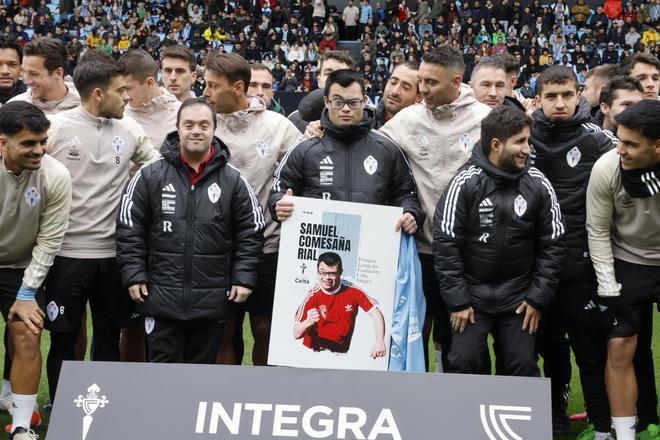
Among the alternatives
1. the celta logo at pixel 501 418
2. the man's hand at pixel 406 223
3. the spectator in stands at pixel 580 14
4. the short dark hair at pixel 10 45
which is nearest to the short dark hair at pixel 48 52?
the short dark hair at pixel 10 45

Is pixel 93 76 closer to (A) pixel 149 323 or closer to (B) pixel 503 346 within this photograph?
(A) pixel 149 323

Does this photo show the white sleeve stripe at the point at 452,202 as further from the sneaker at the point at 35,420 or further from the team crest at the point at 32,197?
the sneaker at the point at 35,420

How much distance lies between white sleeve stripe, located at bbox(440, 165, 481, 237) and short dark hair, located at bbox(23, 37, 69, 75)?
2776 millimetres

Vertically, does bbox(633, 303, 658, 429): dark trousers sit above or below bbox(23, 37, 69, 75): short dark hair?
below

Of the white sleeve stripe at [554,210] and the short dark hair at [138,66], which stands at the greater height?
the short dark hair at [138,66]

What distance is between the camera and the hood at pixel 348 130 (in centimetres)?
568

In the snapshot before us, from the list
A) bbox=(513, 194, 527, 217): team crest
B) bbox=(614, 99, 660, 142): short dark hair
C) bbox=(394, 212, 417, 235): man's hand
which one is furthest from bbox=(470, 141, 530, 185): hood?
bbox=(614, 99, 660, 142): short dark hair

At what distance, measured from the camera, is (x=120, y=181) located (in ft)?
19.5

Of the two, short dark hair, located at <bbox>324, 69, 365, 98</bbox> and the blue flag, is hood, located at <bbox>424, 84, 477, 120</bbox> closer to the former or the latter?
short dark hair, located at <bbox>324, 69, 365, 98</bbox>

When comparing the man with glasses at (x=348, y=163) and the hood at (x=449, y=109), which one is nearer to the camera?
the man with glasses at (x=348, y=163)

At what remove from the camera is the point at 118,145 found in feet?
19.4

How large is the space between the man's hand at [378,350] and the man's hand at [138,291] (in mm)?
1362

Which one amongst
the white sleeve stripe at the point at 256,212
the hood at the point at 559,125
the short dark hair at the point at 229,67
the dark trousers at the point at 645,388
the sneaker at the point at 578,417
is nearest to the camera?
the white sleeve stripe at the point at 256,212

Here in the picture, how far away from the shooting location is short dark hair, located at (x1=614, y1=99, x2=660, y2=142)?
512cm
